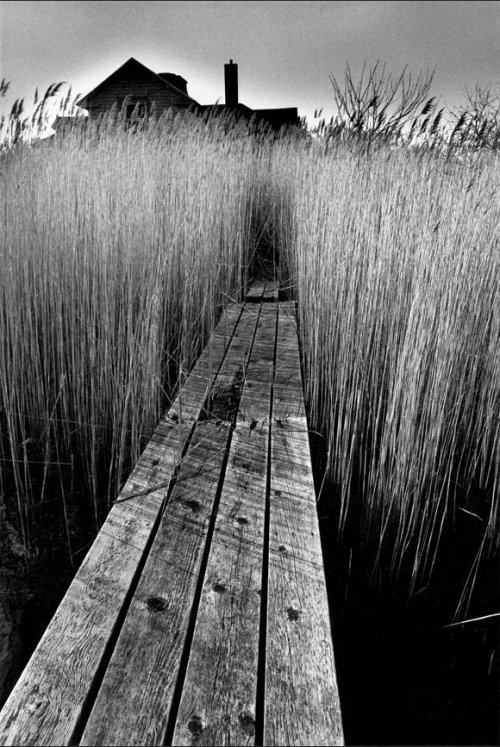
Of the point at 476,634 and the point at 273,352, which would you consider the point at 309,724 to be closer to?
the point at 476,634

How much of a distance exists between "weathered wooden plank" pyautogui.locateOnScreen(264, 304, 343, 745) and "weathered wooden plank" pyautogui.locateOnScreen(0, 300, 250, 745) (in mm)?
285

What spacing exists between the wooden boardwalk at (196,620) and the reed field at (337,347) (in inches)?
8.8

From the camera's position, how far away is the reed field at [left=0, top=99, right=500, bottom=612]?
59.2 inches

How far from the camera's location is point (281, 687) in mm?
858

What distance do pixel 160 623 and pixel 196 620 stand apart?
0.21ft

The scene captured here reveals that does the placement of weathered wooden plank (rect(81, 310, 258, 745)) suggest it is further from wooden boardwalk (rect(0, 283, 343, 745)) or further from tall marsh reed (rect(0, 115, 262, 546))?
tall marsh reed (rect(0, 115, 262, 546))

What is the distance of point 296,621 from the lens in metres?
1.00

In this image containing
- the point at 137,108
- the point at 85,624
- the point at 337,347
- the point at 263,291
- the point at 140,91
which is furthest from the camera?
the point at 140,91

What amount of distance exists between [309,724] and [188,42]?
159 cm

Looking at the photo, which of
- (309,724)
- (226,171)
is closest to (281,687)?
(309,724)

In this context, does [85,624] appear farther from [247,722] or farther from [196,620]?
[247,722]

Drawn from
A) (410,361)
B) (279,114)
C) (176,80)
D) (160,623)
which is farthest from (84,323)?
(279,114)

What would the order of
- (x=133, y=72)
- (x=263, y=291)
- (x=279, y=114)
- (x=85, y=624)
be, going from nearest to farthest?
(x=85, y=624), (x=263, y=291), (x=133, y=72), (x=279, y=114)

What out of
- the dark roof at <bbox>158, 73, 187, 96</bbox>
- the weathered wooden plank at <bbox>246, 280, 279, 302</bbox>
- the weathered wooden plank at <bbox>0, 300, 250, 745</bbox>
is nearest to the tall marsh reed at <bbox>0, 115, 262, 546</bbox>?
the weathered wooden plank at <bbox>0, 300, 250, 745</bbox>
